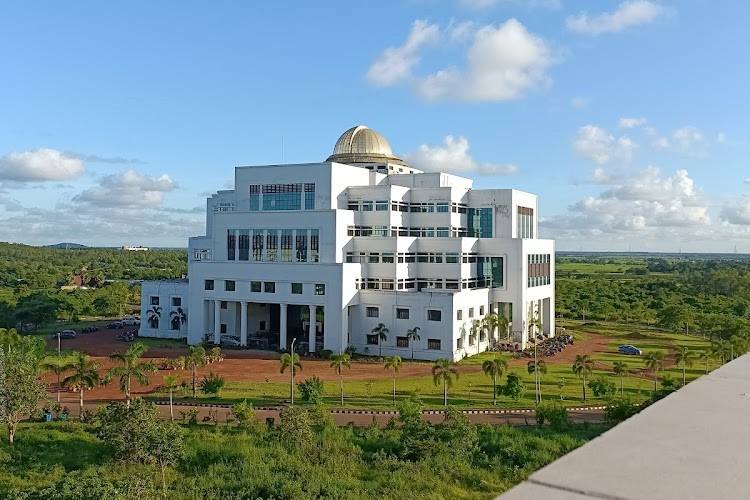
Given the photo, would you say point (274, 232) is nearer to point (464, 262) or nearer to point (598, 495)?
point (464, 262)

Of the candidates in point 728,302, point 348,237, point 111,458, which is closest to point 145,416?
point 111,458

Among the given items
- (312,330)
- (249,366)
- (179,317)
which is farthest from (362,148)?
(249,366)

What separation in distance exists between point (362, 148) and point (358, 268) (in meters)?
16.9

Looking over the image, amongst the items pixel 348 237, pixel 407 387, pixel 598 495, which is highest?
pixel 348 237

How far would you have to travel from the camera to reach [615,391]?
121ft

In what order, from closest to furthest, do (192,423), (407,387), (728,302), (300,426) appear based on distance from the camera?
(300,426) → (192,423) → (407,387) → (728,302)

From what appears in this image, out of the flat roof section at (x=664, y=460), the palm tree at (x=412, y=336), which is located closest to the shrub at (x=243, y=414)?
the palm tree at (x=412, y=336)

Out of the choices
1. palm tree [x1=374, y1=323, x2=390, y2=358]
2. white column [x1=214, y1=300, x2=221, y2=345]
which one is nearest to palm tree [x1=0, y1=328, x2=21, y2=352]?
white column [x1=214, y1=300, x2=221, y2=345]

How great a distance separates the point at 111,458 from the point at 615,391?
27.2 meters

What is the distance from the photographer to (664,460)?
12.5 ft

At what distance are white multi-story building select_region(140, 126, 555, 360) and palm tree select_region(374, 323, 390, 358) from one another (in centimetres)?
28

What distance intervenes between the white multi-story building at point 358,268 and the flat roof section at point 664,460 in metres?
45.9

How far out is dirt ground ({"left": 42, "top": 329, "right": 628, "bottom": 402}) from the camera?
133 feet

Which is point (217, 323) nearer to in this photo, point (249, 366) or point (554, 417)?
point (249, 366)
